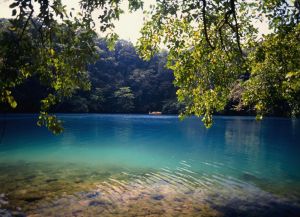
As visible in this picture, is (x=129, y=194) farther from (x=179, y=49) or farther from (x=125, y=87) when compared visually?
(x=125, y=87)

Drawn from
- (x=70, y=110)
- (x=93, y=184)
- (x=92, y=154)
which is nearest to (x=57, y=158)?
(x=92, y=154)

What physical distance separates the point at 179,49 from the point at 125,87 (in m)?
91.0

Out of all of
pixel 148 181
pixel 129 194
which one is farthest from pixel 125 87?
pixel 129 194

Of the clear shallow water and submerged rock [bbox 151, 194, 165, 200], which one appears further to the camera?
submerged rock [bbox 151, 194, 165, 200]

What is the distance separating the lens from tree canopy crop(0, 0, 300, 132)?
409cm

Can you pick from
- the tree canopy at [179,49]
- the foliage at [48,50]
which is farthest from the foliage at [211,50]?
the foliage at [48,50]

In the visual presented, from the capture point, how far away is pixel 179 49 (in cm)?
849

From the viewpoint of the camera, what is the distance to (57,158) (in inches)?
798

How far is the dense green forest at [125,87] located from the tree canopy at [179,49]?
7743 cm

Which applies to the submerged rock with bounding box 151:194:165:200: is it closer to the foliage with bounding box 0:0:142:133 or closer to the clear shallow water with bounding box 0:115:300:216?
the clear shallow water with bounding box 0:115:300:216

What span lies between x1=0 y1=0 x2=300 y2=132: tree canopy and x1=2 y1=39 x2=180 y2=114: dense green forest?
254 ft

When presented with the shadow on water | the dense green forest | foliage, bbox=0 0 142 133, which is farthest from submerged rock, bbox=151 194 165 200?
the dense green forest

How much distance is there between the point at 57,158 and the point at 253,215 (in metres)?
14.8

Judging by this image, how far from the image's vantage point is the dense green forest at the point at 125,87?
91506 mm
